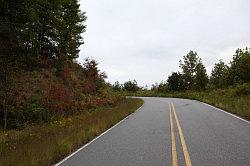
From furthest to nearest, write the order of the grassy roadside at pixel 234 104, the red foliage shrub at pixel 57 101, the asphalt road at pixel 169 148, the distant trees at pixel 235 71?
the distant trees at pixel 235 71 < the red foliage shrub at pixel 57 101 < the grassy roadside at pixel 234 104 < the asphalt road at pixel 169 148

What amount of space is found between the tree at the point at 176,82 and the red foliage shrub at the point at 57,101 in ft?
212

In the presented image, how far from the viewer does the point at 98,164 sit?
9969mm

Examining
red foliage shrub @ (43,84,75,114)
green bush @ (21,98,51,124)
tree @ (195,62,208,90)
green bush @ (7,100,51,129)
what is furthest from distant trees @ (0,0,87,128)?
tree @ (195,62,208,90)

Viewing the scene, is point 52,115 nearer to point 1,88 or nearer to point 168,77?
point 1,88

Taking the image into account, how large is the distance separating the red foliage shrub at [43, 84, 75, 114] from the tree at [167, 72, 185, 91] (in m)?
64.5

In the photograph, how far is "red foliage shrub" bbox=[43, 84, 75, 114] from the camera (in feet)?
84.5

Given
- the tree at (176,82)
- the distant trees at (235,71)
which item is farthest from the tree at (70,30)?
the tree at (176,82)

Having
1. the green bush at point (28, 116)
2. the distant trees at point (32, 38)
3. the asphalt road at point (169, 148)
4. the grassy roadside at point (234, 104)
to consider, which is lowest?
the asphalt road at point (169, 148)

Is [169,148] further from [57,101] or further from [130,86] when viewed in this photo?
[130,86]

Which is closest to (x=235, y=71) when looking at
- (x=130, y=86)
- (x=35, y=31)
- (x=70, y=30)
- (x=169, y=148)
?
(x=130, y=86)

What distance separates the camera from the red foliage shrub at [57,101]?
25.8 meters

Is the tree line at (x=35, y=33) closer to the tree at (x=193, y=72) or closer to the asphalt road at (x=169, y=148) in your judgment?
the asphalt road at (x=169, y=148)

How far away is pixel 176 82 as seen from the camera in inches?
3627

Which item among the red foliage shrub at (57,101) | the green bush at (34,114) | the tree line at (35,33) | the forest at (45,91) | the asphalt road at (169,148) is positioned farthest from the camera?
the red foliage shrub at (57,101)
